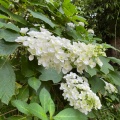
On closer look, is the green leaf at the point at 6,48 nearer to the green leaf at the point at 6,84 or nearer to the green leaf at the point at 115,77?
the green leaf at the point at 6,84

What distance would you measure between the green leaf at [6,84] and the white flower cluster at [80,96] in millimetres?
189

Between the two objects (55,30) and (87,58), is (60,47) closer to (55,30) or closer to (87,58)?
(87,58)

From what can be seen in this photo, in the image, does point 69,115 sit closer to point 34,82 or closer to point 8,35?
point 34,82

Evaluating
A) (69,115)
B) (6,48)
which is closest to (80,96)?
(69,115)

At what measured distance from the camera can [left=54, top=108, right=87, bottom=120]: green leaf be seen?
73 centimetres

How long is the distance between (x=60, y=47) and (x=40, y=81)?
0.53ft

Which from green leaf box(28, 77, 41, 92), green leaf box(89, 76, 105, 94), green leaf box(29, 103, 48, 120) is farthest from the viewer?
green leaf box(89, 76, 105, 94)

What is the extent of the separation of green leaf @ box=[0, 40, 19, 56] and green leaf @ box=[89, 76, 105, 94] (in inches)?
13.8

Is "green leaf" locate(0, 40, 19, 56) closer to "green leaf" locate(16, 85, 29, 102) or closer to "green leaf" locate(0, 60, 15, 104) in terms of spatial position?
"green leaf" locate(0, 60, 15, 104)

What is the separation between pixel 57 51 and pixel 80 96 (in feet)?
0.56

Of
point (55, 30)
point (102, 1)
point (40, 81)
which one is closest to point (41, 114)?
point (40, 81)

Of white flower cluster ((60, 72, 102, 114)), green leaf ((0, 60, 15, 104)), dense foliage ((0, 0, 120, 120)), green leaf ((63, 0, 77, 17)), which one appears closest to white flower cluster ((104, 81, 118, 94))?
dense foliage ((0, 0, 120, 120))

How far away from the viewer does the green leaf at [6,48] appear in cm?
77

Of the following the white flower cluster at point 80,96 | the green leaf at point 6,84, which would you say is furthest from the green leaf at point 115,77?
the green leaf at point 6,84
